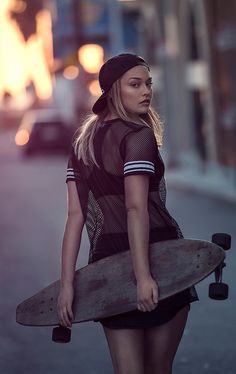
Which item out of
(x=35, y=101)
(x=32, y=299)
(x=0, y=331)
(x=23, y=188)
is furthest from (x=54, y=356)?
(x=35, y=101)

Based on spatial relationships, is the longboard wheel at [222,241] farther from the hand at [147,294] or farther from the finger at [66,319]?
the finger at [66,319]

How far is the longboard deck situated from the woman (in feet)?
0.16

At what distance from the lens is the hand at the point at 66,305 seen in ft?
14.4

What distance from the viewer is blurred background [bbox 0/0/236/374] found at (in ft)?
25.8

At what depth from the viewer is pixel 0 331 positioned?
28.0ft

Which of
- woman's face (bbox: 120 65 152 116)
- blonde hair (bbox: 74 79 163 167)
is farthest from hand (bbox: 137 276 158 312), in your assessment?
woman's face (bbox: 120 65 152 116)

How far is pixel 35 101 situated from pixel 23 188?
78290mm

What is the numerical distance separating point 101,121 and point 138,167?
293 millimetres

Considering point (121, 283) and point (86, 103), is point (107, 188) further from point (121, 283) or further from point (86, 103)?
point (86, 103)

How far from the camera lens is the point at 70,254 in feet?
14.6

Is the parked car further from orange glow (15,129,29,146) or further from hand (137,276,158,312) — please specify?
hand (137,276,158,312)

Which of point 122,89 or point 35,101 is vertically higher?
point 122,89

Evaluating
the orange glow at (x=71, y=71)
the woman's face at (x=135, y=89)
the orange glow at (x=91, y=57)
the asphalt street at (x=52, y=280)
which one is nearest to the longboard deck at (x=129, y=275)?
the woman's face at (x=135, y=89)

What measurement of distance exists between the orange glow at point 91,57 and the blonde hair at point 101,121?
4537 centimetres
